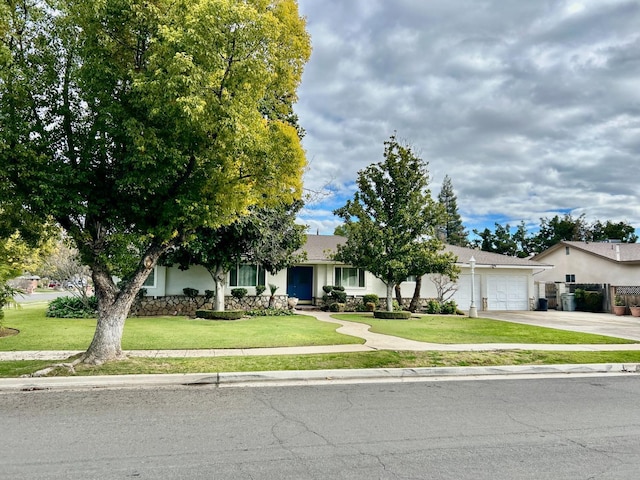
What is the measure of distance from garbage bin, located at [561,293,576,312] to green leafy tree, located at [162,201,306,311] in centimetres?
1794

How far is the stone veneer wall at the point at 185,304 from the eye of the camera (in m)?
21.8

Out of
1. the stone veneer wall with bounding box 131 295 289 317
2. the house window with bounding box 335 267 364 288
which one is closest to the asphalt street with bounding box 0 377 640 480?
the stone veneer wall with bounding box 131 295 289 317

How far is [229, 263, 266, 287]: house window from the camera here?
2400cm

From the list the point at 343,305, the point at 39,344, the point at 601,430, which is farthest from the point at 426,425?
the point at 343,305

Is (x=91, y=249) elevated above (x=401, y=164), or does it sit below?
below

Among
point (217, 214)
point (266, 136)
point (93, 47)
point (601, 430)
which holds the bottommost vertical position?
point (601, 430)

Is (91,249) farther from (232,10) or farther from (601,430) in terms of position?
(601,430)

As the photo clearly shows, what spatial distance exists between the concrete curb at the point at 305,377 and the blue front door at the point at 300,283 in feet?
58.4

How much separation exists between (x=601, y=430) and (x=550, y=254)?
33.7 meters

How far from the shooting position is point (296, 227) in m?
22.0

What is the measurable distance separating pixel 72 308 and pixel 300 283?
12.0 m

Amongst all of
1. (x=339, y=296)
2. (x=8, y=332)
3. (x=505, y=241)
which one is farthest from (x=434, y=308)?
(x=505, y=241)

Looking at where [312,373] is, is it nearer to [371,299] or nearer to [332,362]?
[332,362]

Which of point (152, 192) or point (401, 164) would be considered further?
point (401, 164)
